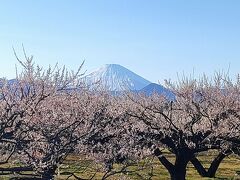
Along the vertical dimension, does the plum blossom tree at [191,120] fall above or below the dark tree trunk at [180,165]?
above

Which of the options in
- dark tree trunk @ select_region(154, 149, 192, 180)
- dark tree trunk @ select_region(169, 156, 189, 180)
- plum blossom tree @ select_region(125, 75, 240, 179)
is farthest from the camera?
dark tree trunk @ select_region(169, 156, 189, 180)

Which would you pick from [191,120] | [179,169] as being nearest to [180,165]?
[179,169]

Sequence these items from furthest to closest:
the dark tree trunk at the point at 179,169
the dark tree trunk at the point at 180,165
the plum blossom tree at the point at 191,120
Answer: the dark tree trunk at the point at 179,169, the dark tree trunk at the point at 180,165, the plum blossom tree at the point at 191,120

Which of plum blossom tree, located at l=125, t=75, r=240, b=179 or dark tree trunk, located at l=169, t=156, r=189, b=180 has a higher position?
plum blossom tree, located at l=125, t=75, r=240, b=179

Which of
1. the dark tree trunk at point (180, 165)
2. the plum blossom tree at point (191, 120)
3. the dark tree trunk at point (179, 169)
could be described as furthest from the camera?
the dark tree trunk at point (179, 169)

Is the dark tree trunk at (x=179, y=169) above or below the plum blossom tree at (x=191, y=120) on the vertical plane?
below

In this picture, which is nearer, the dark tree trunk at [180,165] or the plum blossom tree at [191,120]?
the plum blossom tree at [191,120]

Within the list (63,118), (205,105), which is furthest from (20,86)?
(205,105)

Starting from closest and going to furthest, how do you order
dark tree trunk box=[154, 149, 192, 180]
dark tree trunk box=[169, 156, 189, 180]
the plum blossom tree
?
the plum blossom tree, dark tree trunk box=[154, 149, 192, 180], dark tree trunk box=[169, 156, 189, 180]

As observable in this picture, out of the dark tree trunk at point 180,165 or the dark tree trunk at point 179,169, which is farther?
the dark tree trunk at point 179,169

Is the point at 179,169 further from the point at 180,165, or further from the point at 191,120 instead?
the point at 191,120

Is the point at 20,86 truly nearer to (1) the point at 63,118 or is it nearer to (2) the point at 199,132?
(1) the point at 63,118

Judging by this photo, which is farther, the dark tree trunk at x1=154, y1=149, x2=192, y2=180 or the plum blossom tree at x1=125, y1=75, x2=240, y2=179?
the dark tree trunk at x1=154, y1=149, x2=192, y2=180

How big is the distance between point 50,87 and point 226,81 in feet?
59.4
